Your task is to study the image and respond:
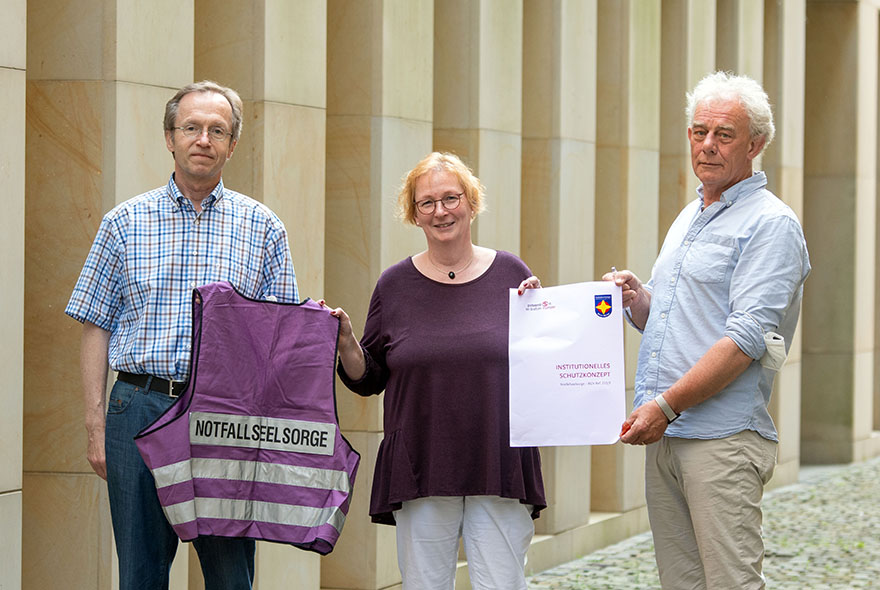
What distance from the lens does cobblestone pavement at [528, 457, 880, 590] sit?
9.75 metres

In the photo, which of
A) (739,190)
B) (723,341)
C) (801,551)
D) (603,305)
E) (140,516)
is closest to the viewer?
(723,341)

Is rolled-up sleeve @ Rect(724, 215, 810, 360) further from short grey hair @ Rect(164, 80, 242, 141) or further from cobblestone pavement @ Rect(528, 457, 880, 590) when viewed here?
cobblestone pavement @ Rect(528, 457, 880, 590)

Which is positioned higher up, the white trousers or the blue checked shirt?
the blue checked shirt

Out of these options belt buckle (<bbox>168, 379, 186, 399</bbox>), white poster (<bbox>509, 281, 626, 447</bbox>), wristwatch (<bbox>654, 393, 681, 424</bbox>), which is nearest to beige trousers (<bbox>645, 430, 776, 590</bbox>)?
wristwatch (<bbox>654, 393, 681, 424</bbox>)

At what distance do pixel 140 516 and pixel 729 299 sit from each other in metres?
2.12

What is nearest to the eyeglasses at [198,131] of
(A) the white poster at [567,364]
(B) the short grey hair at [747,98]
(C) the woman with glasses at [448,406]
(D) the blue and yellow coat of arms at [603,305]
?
(C) the woman with glasses at [448,406]

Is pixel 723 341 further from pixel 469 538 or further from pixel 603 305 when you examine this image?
pixel 469 538

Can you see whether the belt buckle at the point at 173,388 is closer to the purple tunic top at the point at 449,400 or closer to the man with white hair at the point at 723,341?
the purple tunic top at the point at 449,400

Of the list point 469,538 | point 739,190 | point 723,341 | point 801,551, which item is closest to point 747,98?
point 739,190

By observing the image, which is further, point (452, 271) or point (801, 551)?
point (801, 551)

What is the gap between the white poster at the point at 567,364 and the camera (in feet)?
16.7

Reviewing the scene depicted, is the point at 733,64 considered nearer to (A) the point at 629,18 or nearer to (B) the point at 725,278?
(A) the point at 629,18

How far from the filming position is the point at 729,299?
4961 millimetres

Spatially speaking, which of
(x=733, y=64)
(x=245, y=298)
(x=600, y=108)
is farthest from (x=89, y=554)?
(x=733, y=64)
